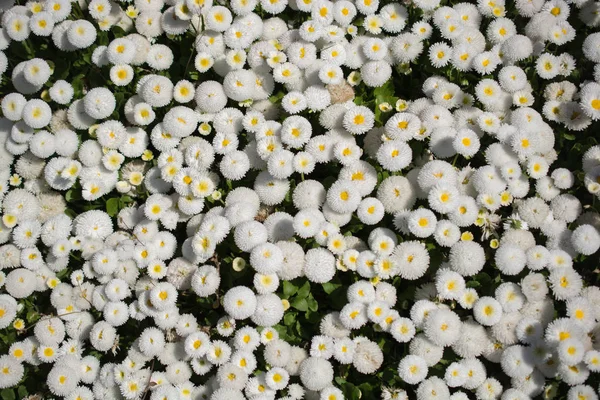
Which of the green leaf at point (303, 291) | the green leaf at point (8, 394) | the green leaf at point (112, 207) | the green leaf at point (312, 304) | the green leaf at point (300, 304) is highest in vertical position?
the green leaf at point (303, 291)

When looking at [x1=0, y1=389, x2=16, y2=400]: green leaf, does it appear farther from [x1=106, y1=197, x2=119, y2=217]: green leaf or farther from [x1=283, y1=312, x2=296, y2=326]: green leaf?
[x1=283, y1=312, x2=296, y2=326]: green leaf

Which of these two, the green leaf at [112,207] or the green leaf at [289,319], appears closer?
the green leaf at [289,319]

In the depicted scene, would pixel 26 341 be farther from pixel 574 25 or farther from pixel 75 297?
pixel 574 25

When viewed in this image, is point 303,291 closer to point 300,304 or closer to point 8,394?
point 300,304

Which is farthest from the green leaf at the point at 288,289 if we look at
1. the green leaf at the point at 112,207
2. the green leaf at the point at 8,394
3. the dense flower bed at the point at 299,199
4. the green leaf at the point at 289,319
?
the green leaf at the point at 8,394

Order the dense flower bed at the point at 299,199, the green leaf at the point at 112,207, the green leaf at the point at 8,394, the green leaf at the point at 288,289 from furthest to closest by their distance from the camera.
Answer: the green leaf at the point at 112,207 < the green leaf at the point at 8,394 < the green leaf at the point at 288,289 < the dense flower bed at the point at 299,199

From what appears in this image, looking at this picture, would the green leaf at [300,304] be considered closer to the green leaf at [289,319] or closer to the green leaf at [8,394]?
the green leaf at [289,319]

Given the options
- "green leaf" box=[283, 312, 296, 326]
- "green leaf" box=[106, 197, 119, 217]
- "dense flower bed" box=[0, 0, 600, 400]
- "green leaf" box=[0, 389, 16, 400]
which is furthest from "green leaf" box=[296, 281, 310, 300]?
"green leaf" box=[0, 389, 16, 400]

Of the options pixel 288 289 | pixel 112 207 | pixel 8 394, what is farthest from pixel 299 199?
pixel 8 394
